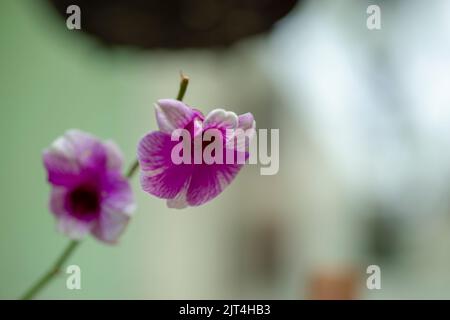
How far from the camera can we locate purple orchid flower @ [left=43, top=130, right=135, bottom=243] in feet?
0.92

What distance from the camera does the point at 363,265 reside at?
6.66 feet

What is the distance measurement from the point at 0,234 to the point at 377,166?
101 centimetres

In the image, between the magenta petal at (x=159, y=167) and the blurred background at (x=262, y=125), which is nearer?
the magenta petal at (x=159, y=167)

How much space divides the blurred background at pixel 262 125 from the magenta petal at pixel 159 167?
0.24 metres

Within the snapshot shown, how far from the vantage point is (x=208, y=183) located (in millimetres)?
255

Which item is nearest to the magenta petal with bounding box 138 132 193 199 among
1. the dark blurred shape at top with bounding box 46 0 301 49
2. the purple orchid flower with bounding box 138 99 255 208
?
the purple orchid flower with bounding box 138 99 255 208

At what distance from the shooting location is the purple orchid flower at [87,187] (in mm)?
279

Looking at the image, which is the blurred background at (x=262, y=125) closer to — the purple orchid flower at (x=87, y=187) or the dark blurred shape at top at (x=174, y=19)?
the dark blurred shape at top at (x=174, y=19)

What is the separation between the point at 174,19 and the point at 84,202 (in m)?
0.23

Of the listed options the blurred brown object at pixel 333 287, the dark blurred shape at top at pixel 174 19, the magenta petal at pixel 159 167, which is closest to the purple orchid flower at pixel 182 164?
the magenta petal at pixel 159 167

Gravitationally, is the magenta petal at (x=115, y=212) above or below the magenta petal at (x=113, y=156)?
below

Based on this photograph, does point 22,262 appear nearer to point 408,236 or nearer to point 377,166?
point 377,166

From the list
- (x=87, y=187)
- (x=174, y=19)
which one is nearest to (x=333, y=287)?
Result: (x=174, y=19)
